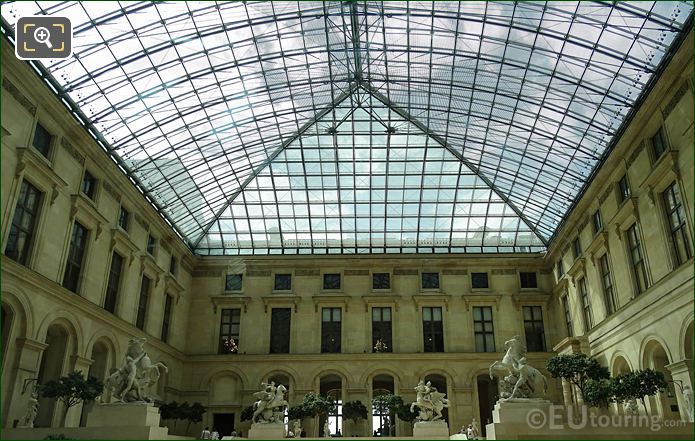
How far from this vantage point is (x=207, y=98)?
3509 centimetres

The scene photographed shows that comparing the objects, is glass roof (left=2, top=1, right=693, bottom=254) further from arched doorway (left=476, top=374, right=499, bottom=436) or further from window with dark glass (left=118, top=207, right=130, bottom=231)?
arched doorway (left=476, top=374, right=499, bottom=436)

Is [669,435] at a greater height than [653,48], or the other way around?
[653,48]

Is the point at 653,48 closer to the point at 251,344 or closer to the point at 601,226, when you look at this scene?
the point at 601,226

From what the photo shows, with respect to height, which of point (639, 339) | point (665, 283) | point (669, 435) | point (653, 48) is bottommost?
point (669, 435)

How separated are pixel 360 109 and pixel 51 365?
25.3 meters

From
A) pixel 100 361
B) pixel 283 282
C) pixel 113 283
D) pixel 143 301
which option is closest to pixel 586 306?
pixel 283 282

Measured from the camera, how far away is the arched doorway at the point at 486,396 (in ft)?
149

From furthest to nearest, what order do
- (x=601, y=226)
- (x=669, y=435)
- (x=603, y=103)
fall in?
1. (x=601, y=226)
2. (x=603, y=103)
3. (x=669, y=435)

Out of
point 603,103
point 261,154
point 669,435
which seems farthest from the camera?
point 261,154

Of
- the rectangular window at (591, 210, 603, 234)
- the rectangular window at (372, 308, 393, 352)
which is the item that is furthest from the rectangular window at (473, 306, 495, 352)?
the rectangular window at (591, 210, 603, 234)

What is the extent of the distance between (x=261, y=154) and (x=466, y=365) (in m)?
22.8

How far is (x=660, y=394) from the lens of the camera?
89.8 ft

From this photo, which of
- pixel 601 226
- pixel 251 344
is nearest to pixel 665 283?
pixel 601 226

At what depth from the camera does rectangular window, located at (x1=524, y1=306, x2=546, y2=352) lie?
4522 cm
